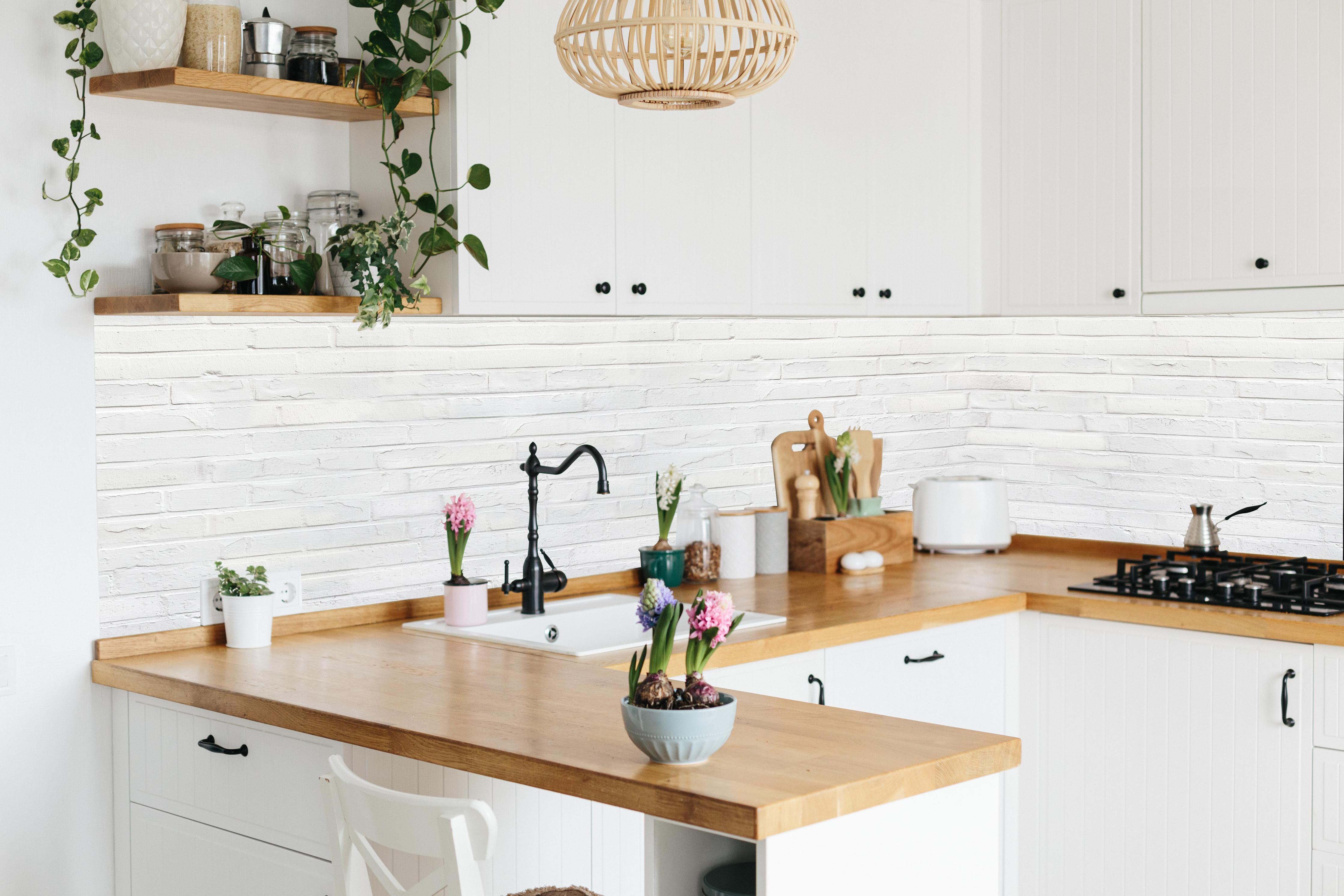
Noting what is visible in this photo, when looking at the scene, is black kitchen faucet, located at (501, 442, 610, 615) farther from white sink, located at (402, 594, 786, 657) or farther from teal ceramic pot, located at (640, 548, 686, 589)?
teal ceramic pot, located at (640, 548, 686, 589)

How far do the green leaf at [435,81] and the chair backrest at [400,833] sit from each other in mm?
1373

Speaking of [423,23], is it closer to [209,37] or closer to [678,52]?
[209,37]

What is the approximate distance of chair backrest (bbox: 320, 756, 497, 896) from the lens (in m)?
1.78

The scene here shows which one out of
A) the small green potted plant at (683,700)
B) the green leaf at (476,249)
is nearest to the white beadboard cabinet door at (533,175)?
the green leaf at (476,249)

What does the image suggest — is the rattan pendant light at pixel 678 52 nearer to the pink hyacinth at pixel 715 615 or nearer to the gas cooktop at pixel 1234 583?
the pink hyacinth at pixel 715 615

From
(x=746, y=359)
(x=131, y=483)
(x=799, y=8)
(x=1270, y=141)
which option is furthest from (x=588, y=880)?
(x=1270, y=141)

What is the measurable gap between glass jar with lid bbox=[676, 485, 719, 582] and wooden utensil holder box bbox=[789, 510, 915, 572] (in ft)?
0.95

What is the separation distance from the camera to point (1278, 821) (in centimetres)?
310

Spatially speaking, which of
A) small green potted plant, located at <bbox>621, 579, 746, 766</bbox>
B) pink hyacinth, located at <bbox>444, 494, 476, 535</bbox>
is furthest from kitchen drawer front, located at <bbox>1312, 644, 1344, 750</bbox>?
pink hyacinth, located at <bbox>444, 494, 476, 535</bbox>

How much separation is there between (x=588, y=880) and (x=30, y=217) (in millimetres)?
1520

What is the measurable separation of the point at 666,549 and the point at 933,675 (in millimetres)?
699

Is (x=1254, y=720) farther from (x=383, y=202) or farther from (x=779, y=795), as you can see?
(x=383, y=202)

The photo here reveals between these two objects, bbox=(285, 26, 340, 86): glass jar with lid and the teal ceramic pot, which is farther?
the teal ceramic pot

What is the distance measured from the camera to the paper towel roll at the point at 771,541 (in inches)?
149
